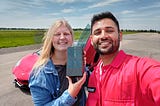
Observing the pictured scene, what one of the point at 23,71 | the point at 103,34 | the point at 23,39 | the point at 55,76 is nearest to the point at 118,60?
the point at 103,34

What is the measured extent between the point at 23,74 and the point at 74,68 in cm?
426

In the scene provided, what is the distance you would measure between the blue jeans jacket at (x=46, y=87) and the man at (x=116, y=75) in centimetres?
34

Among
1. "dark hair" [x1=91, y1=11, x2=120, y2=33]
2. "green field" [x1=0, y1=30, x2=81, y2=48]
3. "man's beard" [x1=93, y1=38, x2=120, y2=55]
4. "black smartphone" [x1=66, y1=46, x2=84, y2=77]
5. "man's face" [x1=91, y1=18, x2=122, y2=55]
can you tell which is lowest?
"green field" [x1=0, y1=30, x2=81, y2=48]

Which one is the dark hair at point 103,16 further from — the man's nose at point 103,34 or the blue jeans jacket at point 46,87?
the blue jeans jacket at point 46,87

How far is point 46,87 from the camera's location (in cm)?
215

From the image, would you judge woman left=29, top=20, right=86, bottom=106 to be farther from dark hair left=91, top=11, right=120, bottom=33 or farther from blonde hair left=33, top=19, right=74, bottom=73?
dark hair left=91, top=11, right=120, bottom=33

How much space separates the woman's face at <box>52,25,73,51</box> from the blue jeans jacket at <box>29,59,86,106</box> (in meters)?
0.19

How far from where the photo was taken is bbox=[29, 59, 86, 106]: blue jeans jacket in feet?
7.02

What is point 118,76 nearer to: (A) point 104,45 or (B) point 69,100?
(A) point 104,45

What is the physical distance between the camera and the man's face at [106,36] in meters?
1.84

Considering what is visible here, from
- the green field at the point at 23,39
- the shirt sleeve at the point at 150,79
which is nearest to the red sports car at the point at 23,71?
the green field at the point at 23,39

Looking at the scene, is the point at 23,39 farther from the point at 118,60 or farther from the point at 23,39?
the point at 118,60

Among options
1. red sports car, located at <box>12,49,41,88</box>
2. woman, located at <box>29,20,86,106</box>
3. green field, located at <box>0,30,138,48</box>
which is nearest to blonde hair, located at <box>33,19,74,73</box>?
woman, located at <box>29,20,86,106</box>

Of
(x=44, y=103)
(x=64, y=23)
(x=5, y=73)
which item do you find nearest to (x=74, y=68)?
(x=44, y=103)
